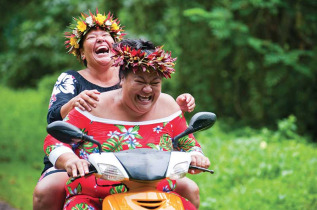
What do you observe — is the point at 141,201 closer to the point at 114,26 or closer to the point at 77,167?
the point at 77,167

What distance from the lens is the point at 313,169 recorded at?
7.32 metres

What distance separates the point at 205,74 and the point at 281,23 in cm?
174

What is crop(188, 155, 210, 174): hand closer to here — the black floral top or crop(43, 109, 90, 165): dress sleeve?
crop(43, 109, 90, 165): dress sleeve

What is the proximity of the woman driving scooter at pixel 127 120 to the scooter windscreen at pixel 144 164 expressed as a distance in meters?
0.39

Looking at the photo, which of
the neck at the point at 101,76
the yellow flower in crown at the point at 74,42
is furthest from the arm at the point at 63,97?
the yellow flower in crown at the point at 74,42

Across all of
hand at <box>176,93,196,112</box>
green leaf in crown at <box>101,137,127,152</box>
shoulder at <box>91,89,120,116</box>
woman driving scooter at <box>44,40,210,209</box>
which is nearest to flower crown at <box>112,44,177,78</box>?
woman driving scooter at <box>44,40,210,209</box>

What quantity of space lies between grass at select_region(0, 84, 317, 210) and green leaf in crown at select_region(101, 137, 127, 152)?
10.8 feet

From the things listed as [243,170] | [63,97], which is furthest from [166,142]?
[243,170]

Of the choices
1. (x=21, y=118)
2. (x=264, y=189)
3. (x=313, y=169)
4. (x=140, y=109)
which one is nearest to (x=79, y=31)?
(x=140, y=109)

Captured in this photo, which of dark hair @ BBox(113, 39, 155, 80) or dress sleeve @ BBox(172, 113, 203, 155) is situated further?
dress sleeve @ BBox(172, 113, 203, 155)

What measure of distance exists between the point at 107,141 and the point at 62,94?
4.03ft

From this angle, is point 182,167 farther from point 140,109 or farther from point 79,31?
point 79,31

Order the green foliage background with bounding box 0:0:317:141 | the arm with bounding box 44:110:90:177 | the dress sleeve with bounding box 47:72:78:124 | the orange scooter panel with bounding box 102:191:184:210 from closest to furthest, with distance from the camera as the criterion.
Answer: the orange scooter panel with bounding box 102:191:184:210 < the arm with bounding box 44:110:90:177 < the dress sleeve with bounding box 47:72:78:124 < the green foliage background with bounding box 0:0:317:141

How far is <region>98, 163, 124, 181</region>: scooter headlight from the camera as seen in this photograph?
2965 millimetres
